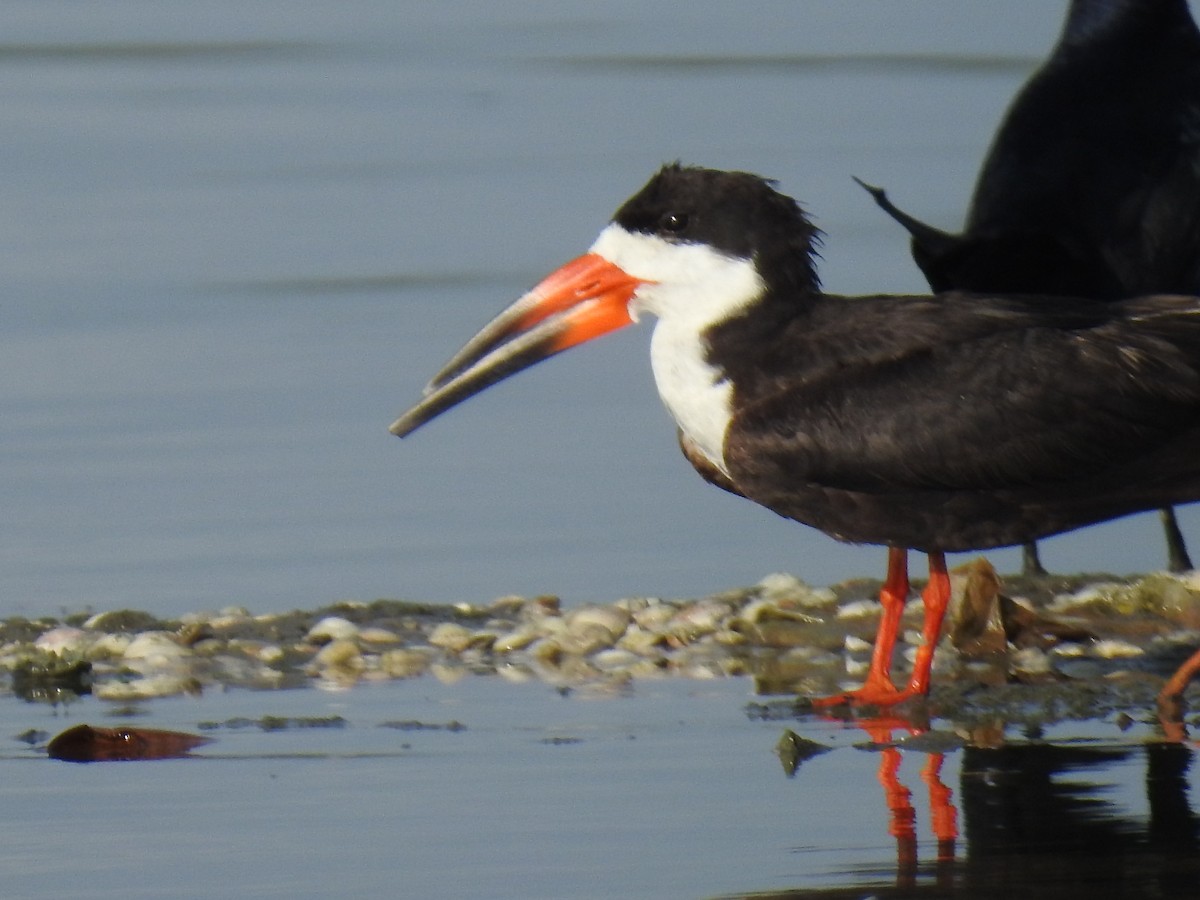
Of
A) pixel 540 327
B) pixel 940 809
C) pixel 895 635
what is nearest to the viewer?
pixel 940 809

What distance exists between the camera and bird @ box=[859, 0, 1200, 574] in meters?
9.26

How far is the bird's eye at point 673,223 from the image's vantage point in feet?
24.0

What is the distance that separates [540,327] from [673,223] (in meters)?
0.60

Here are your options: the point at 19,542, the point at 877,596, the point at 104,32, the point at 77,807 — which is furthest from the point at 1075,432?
the point at 104,32

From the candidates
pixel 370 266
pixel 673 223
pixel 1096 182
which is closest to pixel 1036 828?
pixel 673 223

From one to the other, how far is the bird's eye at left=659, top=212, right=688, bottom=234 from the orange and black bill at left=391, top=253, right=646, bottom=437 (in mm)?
177

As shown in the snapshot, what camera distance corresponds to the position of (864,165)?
1512 cm

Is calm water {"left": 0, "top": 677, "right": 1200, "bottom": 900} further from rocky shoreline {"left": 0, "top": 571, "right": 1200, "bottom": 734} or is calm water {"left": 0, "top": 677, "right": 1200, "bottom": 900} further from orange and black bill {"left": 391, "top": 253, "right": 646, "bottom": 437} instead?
orange and black bill {"left": 391, "top": 253, "right": 646, "bottom": 437}

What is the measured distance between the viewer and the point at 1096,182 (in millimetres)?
9758

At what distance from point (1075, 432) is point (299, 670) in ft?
7.42

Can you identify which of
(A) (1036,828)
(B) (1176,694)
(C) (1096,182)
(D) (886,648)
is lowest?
(A) (1036,828)

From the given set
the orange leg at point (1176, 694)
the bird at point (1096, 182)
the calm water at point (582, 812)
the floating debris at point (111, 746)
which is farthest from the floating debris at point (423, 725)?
the bird at point (1096, 182)

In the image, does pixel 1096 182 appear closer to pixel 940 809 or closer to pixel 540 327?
pixel 540 327

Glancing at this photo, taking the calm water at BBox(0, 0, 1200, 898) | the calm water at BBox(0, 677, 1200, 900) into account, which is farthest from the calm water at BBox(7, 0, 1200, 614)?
the calm water at BBox(0, 677, 1200, 900)
